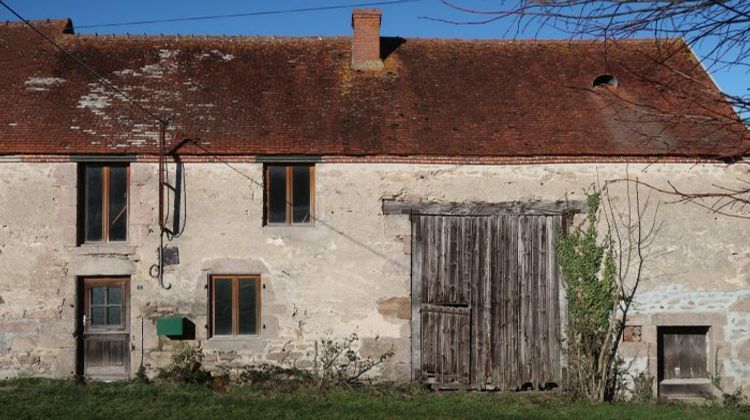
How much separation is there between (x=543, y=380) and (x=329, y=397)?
3.94 metres

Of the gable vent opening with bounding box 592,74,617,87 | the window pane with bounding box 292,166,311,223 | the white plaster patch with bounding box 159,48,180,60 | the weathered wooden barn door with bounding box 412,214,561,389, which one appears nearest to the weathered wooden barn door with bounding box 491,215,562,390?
the weathered wooden barn door with bounding box 412,214,561,389

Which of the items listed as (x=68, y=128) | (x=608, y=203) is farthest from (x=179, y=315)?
(x=608, y=203)

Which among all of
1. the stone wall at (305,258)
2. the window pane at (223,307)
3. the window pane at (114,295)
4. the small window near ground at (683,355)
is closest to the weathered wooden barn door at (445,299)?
the stone wall at (305,258)

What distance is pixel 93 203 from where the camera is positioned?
13477 mm

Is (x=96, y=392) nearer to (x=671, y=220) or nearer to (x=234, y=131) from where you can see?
(x=234, y=131)

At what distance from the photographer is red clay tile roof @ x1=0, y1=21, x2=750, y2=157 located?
44.3ft

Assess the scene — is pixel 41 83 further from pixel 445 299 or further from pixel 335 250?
pixel 445 299

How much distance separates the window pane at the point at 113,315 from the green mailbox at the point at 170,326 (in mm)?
936

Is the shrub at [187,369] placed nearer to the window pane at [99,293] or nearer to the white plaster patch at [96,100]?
the window pane at [99,293]

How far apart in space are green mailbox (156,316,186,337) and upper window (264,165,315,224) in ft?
7.81

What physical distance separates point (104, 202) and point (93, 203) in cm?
21

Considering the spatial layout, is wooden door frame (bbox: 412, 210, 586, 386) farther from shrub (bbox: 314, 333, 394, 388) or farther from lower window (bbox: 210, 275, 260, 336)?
lower window (bbox: 210, 275, 260, 336)

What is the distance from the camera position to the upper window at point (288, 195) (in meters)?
13.6

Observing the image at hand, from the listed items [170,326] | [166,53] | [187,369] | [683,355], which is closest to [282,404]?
[187,369]
